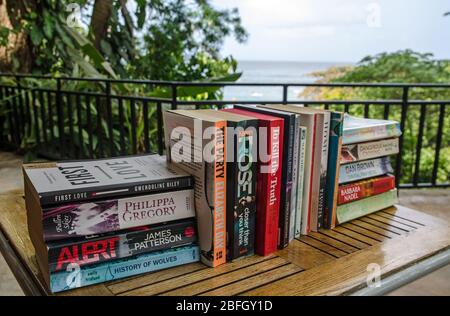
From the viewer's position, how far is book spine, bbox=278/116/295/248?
2.69 feet

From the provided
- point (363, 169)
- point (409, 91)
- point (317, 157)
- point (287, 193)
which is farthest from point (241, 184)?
point (409, 91)

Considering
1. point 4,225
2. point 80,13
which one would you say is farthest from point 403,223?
point 80,13

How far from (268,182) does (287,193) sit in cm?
6

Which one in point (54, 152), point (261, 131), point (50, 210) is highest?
point (261, 131)

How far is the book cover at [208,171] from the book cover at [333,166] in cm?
29

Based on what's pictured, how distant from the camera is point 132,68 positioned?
5.22 m

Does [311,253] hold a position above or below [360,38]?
below

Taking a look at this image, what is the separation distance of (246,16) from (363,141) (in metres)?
6.39

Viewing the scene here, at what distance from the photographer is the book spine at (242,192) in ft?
2.46

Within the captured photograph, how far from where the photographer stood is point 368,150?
101cm

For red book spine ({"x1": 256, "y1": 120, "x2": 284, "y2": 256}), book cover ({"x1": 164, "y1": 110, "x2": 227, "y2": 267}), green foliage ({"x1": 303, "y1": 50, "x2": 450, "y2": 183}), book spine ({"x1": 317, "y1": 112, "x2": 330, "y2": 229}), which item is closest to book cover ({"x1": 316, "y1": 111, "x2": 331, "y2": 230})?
book spine ({"x1": 317, "y1": 112, "x2": 330, "y2": 229})

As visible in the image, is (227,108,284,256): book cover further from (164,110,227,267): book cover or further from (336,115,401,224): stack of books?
(336,115,401,224): stack of books

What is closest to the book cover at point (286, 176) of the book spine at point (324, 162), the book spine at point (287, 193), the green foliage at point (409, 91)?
the book spine at point (287, 193)

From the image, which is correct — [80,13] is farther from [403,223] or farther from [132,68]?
[403,223]
